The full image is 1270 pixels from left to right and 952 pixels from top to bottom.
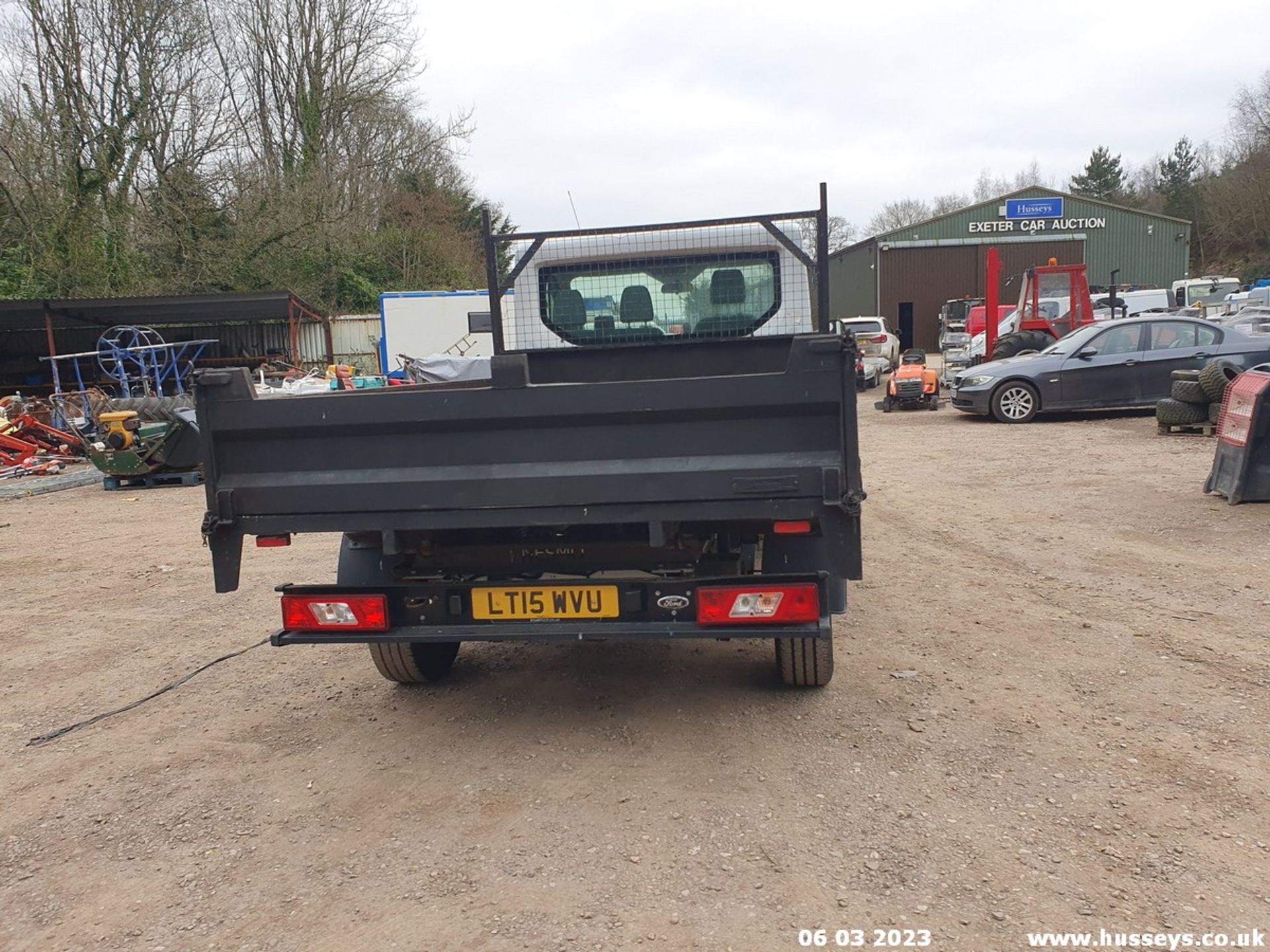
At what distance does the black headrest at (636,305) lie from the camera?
5.38m

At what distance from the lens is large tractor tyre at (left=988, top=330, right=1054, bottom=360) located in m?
17.4

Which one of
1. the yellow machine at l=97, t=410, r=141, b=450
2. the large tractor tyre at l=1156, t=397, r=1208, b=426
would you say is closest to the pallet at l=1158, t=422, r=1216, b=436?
the large tractor tyre at l=1156, t=397, r=1208, b=426

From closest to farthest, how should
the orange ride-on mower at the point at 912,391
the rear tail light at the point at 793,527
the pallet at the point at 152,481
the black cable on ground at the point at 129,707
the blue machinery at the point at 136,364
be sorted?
the rear tail light at the point at 793,527 → the black cable on ground at the point at 129,707 → the pallet at the point at 152,481 → the blue machinery at the point at 136,364 → the orange ride-on mower at the point at 912,391

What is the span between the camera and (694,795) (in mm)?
3316

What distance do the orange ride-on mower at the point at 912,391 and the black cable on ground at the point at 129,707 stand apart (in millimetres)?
13666

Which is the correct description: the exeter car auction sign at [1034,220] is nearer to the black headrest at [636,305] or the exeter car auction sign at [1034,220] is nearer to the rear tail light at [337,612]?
the black headrest at [636,305]

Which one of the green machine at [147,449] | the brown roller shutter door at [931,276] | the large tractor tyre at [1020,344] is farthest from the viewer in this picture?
the brown roller shutter door at [931,276]

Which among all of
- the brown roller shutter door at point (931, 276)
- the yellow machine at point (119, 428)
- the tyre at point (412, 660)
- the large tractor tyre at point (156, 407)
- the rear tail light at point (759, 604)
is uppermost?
the brown roller shutter door at point (931, 276)

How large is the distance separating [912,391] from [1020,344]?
8.68 feet

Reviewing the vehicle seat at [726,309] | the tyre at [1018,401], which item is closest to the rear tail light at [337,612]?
the vehicle seat at [726,309]

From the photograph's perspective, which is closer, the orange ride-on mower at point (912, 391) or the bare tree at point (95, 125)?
the orange ride-on mower at point (912, 391)

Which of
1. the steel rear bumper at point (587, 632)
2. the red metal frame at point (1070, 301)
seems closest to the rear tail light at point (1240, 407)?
the steel rear bumper at point (587, 632)

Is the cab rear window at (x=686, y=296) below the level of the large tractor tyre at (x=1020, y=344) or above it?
above

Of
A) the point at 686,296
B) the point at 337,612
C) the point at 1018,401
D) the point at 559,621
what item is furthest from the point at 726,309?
the point at 1018,401
